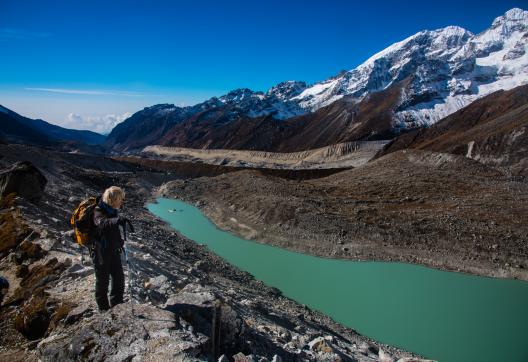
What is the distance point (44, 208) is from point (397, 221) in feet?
82.2

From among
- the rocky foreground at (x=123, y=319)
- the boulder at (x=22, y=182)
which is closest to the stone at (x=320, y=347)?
the rocky foreground at (x=123, y=319)

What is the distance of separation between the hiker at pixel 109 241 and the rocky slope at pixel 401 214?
24659 millimetres

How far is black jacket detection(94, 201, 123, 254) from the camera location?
6.76m

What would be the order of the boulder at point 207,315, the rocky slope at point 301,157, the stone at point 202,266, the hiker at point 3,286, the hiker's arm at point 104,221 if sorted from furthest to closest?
1. the rocky slope at point 301,157
2. the stone at point 202,266
3. the hiker at point 3,286
4. the boulder at point 207,315
5. the hiker's arm at point 104,221

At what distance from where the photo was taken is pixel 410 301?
23.9 m

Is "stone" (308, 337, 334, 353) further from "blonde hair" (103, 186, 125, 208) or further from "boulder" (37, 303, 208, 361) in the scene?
"blonde hair" (103, 186, 125, 208)

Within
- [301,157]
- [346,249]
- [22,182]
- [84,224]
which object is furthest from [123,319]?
[301,157]

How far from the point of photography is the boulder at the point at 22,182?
19.6 m

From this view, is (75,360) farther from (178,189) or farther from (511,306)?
(178,189)

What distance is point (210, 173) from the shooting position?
90312 millimetres

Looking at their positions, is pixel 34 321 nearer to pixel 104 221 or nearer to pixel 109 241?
pixel 109 241

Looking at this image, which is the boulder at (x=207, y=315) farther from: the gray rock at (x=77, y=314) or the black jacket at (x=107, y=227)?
the gray rock at (x=77, y=314)

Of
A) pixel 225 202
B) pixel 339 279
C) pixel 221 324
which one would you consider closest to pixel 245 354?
pixel 221 324

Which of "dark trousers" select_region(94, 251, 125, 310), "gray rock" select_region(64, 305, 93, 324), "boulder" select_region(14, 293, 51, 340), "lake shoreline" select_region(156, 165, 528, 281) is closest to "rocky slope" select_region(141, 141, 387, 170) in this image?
"lake shoreline" select_region(156, 165, 528, 281)
